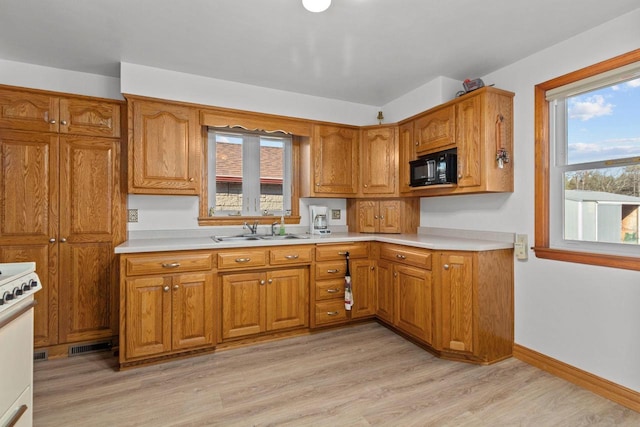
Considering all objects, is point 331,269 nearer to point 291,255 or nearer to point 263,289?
point 291,255

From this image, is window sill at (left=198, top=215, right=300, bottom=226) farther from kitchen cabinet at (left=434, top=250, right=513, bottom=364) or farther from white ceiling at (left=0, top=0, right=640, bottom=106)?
kitchen cabinet at (left=434, top=250, right=513, bottom=364)

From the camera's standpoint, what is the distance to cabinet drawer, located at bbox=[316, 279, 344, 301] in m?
3.02

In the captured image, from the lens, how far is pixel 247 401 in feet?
6.49

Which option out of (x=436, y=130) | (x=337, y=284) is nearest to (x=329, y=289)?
(x=337, y=284)

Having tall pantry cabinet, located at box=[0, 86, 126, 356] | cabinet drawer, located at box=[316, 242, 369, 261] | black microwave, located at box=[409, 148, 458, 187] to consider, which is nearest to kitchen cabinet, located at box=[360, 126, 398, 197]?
black microwave, located at box=[409, 148, 458, 187]

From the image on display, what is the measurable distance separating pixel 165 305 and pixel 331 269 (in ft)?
4.77

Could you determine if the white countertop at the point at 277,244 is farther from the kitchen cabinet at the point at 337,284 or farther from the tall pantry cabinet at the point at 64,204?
the tall pantry cabinet at the point at 64,204

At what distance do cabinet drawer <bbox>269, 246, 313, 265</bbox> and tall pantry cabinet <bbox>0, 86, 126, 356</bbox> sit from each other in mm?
1311

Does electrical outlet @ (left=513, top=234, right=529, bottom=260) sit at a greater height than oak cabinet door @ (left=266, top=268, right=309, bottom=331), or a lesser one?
greater

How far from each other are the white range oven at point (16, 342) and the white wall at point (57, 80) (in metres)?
2.02

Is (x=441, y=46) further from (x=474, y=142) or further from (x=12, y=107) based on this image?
(x=12, y=107)

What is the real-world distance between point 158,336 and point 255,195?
1.60 meters

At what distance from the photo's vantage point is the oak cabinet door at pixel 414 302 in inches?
102

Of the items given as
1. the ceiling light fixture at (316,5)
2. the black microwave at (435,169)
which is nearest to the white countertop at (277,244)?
the black microwave at (435,169)
